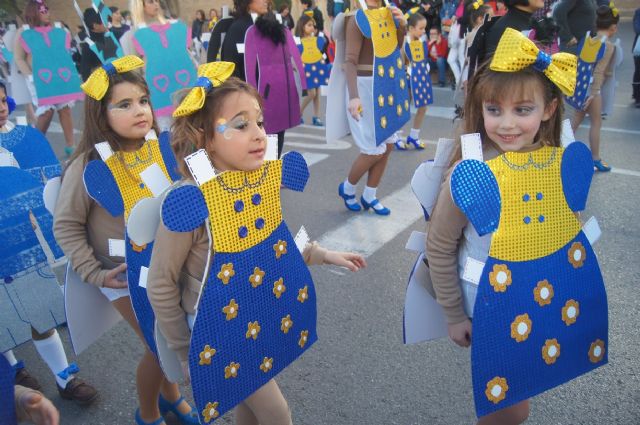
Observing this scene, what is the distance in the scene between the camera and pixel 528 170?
162cm

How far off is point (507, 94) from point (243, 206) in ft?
2.88

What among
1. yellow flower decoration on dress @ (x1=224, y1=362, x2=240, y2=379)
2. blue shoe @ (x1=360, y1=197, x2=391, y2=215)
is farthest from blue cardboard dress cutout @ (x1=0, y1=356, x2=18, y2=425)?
blue shoe @ (x1=360, y1=197, x2=391, y2=215)

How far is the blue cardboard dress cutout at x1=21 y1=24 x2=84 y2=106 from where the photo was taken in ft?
20.2

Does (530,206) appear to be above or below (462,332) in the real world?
above

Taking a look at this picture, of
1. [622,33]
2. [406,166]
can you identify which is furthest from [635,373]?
[622,33]

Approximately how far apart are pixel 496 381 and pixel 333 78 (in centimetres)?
310

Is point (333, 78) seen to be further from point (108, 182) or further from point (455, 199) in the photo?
point (455, 199)

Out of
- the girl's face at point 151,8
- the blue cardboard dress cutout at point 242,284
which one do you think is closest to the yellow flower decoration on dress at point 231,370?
the blue cardboard dress cutout at point 242,284

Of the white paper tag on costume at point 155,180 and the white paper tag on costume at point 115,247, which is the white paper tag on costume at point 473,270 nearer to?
the white paper tag on costume at point 155,180

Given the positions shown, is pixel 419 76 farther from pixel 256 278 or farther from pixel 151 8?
pixel 256 278

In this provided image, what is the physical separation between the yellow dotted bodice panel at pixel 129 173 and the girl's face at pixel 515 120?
119cm

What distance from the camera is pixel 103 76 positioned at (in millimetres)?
2199

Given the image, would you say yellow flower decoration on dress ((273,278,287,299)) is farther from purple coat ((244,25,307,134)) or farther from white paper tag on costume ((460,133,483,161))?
purple coat ((244,25,307,134))

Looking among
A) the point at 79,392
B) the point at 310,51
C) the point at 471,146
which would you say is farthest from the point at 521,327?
the point at 310,51
